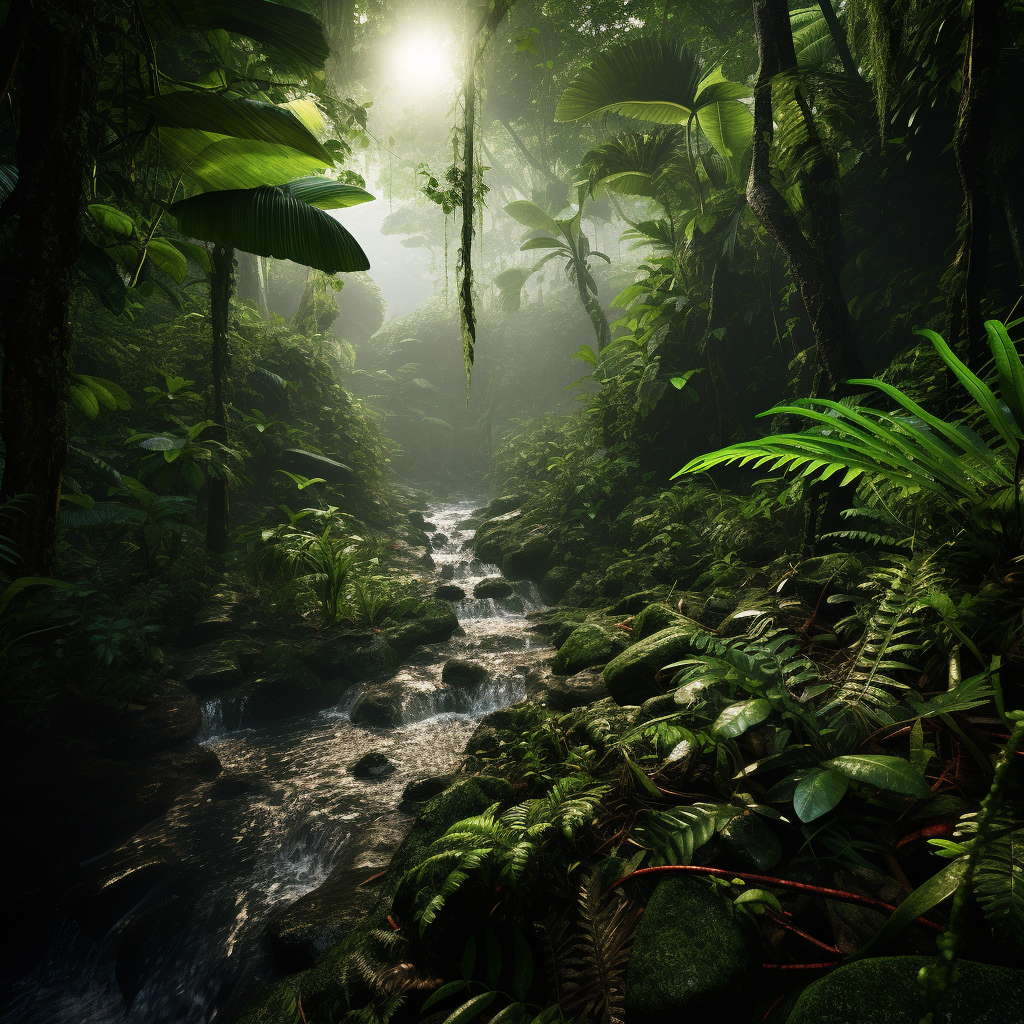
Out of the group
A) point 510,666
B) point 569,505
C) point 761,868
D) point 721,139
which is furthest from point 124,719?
point 721,139

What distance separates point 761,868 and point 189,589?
6.19 metres

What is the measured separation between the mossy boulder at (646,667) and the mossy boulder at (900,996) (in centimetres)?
174

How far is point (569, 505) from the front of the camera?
962cm

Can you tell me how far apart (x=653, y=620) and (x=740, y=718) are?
2.22 m

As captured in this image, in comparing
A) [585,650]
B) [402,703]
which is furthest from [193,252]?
[585,650]

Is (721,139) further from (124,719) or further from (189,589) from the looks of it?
(124,719)

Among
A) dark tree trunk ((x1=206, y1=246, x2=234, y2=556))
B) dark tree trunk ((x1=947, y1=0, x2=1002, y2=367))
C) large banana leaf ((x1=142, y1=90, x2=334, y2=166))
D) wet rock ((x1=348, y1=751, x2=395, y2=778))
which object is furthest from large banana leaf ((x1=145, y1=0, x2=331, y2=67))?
wet rock ((x1=348, y1=751, x2=395, y2=778))

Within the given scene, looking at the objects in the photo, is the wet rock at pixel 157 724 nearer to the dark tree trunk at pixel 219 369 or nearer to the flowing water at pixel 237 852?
the flowing water at pixel 237 852

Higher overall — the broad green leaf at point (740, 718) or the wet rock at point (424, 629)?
the wet rock at point (424, 629)

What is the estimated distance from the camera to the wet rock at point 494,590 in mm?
8367

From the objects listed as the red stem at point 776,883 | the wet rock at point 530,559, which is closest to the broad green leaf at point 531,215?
the wet rock at point 530,559

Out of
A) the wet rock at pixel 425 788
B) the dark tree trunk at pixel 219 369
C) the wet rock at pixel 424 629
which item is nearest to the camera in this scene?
the wet rock at pixel 425 788

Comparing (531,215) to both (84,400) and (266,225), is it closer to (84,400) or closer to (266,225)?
(266,225)

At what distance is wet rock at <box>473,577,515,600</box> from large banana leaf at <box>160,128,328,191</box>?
6367 mm
